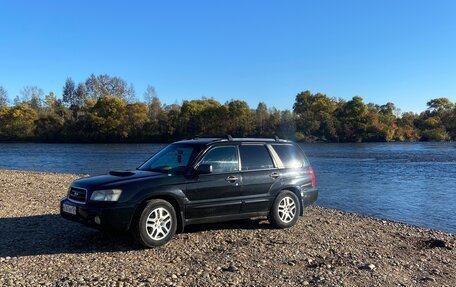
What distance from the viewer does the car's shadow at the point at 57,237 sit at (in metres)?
6.98

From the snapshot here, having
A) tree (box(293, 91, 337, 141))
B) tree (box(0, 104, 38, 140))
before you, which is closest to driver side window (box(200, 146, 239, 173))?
tree (box(293, 91, 337, 141))

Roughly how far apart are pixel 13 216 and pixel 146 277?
18.1ft

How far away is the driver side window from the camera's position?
794 cm

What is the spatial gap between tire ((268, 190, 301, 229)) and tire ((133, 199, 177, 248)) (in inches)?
86.7

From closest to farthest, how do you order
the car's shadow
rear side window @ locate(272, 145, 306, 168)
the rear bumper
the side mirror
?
the car's shadow < the side mirror < rear side window @ locate(272, 145, 306, 168) < the rear bumper

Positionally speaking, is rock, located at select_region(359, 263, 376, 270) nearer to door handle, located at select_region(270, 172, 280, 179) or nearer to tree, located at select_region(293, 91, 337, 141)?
door handle, located at select_region(270, 172, 280, 179)

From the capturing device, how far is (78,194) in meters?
7.30

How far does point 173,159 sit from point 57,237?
2390 millimetres

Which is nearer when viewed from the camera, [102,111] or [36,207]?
[36,207]

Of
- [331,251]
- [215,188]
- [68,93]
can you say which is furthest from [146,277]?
[68,93]

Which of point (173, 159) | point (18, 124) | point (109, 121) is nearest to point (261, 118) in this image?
point (109, 121)

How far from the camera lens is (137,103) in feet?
379

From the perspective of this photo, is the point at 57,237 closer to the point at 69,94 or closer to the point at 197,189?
the point at 197,189

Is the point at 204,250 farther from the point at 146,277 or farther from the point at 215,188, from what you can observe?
the point at 146,277
